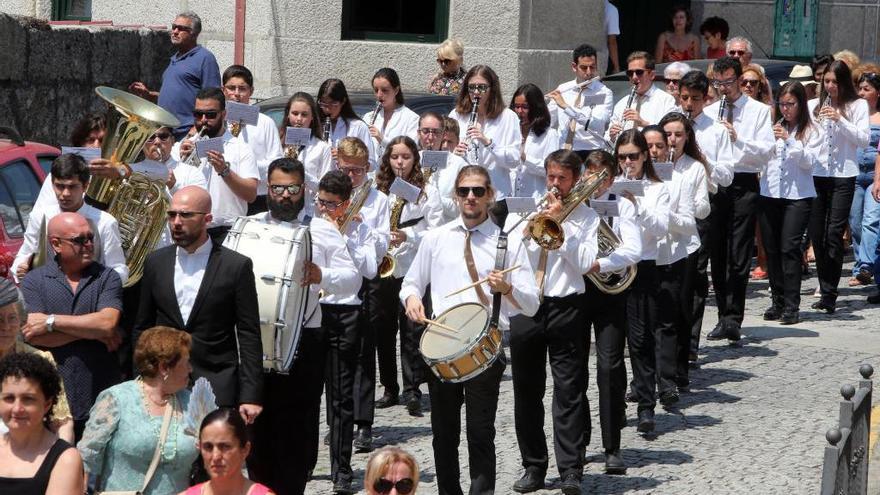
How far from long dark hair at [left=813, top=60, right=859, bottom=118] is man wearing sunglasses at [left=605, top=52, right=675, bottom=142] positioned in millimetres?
1869

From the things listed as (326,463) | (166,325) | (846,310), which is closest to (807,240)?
(846,310)

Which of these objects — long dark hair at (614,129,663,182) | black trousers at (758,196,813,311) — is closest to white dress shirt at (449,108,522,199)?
long dark hair at (614,129,663,182)

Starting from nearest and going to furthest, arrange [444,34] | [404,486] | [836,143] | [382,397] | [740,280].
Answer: [404,486] → [382,397] → [740,280] → [836,143] → [444,34]

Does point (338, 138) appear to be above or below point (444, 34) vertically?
below

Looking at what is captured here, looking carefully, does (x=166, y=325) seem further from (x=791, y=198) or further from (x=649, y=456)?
(x=791, y=198)

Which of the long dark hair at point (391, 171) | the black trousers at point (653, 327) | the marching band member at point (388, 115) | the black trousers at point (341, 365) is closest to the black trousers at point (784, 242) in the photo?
the black trousers at point (653, 327)

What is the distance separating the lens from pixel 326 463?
987 cm

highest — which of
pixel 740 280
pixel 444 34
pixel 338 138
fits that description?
pixel 444 34

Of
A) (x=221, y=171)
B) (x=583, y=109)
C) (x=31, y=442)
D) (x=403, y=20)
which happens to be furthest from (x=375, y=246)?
(x=403, y=20)

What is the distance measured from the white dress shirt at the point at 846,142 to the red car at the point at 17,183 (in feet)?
21.1

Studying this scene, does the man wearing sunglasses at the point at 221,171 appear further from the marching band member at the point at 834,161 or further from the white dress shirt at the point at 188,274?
the marching band member at the point at 834,161

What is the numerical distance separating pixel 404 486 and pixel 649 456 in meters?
3.63

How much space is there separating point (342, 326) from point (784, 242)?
213 inches

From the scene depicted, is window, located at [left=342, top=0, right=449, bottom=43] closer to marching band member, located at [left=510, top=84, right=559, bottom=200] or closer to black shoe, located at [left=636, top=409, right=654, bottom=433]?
marching band member, located at [left=510, top=84, right=559, bottom=200]
